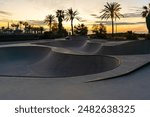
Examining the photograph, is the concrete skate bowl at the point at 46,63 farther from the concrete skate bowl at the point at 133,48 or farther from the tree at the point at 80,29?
the tree at the point at 80,29

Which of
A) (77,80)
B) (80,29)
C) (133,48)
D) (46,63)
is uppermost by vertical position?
(80,29)

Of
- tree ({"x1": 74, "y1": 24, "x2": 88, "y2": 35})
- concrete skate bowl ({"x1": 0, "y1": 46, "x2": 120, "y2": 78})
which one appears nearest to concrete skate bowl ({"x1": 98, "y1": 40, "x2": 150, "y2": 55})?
concrete skate bowl ({"x1": 0, "y1": 46, "x2": 120, "y2": 78})

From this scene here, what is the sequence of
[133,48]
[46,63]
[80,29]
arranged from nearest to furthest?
[46,63], [133,48], [80,29]

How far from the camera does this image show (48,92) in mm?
8039

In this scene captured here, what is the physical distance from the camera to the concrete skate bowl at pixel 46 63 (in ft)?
47.7

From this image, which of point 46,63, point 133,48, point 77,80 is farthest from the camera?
point 133,48

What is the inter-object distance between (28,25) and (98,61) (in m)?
111

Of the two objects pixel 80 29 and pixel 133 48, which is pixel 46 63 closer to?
pixel 133 48

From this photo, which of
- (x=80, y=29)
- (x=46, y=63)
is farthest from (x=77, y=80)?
(x=80, y=29)

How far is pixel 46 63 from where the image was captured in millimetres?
19109

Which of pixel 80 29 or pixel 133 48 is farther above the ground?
pixel 80 29

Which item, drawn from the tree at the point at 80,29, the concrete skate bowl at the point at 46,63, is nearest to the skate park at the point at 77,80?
the concrete skate bowl at the point at 46,63

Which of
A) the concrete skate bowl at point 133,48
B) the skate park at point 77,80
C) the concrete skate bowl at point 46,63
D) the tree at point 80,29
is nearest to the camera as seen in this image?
the skate park at point 77,80

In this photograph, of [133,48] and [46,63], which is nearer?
[46,63]
